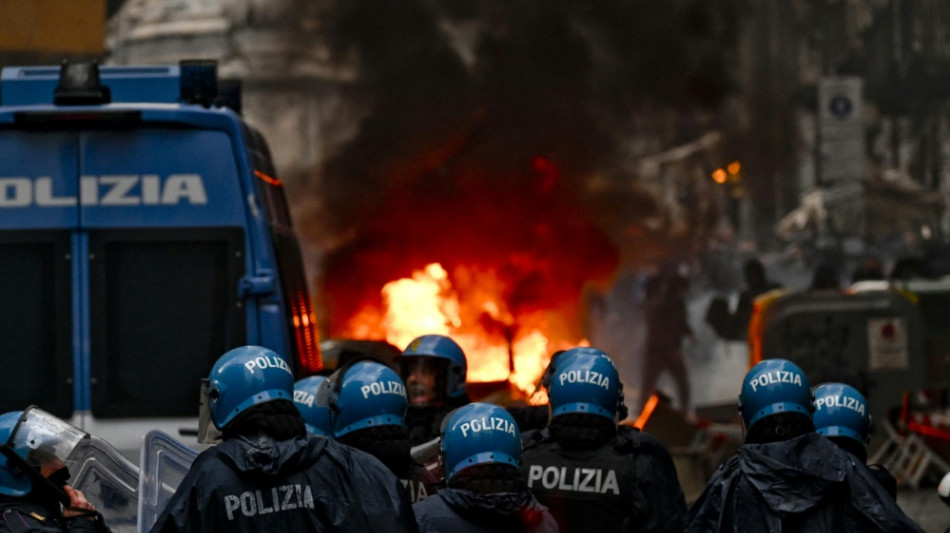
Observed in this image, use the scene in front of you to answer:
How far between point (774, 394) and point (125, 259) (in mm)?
2785

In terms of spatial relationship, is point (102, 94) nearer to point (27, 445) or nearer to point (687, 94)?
point (27, 445)

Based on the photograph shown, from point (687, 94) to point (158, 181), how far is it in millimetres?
17103

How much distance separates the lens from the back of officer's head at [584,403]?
16.9 feet

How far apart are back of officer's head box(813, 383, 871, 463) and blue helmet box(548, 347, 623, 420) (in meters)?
0.84

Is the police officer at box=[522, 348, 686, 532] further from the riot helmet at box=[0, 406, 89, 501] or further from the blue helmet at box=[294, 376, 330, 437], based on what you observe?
the riot helmet at box=[0, 406, 89, 501]

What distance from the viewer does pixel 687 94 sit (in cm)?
2255

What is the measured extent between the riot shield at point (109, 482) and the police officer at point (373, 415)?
740 mm

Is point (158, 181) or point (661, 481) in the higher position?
point (158, 181)

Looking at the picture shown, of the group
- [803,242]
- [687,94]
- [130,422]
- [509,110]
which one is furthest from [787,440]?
[803,242]

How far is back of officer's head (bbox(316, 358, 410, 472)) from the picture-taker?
4.87 meters

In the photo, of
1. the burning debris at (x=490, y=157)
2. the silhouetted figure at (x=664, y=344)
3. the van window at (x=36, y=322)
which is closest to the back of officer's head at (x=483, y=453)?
the van window at (x=36, y=322)

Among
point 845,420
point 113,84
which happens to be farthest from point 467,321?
point 845,420

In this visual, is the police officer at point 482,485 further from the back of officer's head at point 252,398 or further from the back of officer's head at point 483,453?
the back of officer's head at point 252,398

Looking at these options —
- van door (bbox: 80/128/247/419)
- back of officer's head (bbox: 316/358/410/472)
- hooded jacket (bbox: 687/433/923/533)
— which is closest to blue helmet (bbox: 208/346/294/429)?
back of officer's head (bbox: 316/358/410/472)
